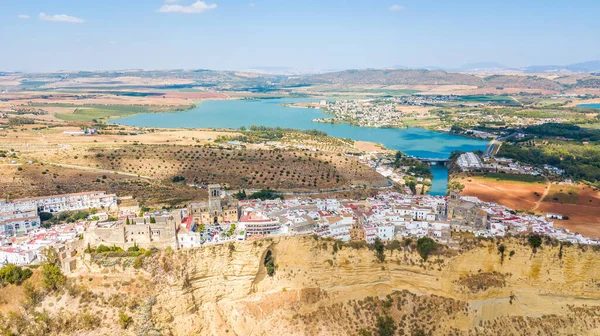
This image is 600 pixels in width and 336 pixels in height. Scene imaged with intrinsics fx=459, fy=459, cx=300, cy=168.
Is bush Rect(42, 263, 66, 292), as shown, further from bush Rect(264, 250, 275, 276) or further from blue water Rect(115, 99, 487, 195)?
blue water Rect(115, 99, 487, 195)

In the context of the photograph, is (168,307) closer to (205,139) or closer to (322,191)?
(322,191)

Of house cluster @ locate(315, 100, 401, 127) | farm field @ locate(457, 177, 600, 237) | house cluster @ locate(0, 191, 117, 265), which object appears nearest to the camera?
house cluster @ locate(0, 191, 117, 265)

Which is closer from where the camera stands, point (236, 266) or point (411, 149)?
point (236, 266)

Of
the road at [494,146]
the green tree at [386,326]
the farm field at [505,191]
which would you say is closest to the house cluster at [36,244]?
the green tree at [386,326]

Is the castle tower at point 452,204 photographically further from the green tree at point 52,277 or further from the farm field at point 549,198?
the green tree at point 52,277

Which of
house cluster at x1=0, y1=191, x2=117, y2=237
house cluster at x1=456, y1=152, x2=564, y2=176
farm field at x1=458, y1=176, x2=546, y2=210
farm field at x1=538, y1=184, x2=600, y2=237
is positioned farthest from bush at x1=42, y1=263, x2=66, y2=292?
house cluster at x1=456, y1=152, x2=564, y2=176

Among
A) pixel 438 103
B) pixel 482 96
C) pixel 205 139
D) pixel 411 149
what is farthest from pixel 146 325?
pixel 482 96

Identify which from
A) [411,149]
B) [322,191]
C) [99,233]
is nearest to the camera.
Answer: [99,233]
